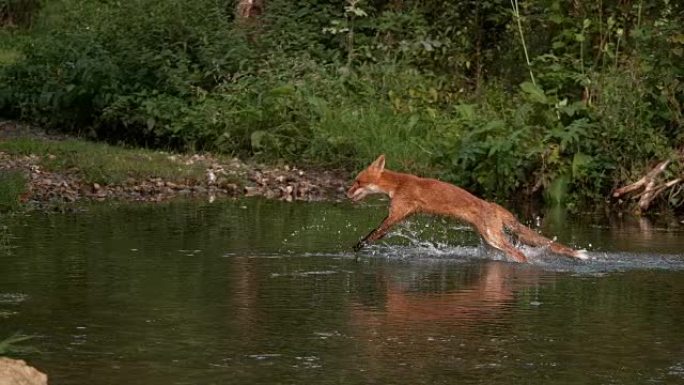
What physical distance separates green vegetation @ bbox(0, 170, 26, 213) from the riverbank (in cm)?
63

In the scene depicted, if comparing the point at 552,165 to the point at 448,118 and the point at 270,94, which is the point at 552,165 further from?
the point at 270,94

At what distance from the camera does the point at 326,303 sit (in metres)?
11.0

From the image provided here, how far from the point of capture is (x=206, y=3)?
2445 centimetres

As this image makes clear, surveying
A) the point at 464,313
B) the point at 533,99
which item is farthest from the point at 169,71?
the point at 464,313

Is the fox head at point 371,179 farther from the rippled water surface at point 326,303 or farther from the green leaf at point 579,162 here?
the green leaf at point 579,162

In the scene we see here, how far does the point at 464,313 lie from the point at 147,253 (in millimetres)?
3898

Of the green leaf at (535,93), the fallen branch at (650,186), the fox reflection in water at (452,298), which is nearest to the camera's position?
the fox reflection in water at (452,298)

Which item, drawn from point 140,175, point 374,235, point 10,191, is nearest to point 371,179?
point 374,235

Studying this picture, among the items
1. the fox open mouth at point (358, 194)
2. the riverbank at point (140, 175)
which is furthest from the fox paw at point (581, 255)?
the riverbank at point (140, 175)

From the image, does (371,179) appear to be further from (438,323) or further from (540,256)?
(438,323)

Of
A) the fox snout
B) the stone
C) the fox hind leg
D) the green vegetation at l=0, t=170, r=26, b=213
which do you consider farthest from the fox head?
the stone

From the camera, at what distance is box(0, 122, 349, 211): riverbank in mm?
18016

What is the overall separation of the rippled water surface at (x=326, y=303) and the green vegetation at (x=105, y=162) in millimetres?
2335

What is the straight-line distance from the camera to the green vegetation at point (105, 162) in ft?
61.0
